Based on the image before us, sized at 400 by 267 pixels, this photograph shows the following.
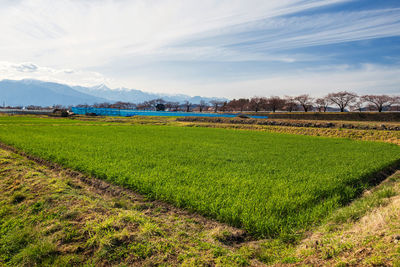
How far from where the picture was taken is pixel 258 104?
102875 mm

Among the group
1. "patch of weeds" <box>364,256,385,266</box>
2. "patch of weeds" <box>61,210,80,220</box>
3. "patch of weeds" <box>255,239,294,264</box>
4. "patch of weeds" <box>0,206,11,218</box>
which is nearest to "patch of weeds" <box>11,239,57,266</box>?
"patch of weeds" <box>61,210,80,220</box>

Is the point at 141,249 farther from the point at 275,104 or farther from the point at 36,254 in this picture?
the point at 275,104

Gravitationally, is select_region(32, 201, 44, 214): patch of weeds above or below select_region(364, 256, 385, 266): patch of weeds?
below

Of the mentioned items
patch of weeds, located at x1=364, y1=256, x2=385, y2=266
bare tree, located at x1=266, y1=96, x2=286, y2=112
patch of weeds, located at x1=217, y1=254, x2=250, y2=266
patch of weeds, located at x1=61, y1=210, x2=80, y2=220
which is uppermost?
bare tree, located at x1=266, y1=96, x2=286, y2=112

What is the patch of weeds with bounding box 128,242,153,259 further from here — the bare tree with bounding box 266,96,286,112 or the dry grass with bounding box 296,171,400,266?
the bare tree with bounding box 266,96,286,112

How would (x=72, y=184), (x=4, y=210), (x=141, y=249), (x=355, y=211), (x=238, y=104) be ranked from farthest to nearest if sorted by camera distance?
(x=238, y=104), (x=72, y=184), (x=355, y=211), (x=4, y=210), (x=141, y=249)

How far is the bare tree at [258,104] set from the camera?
3966 inches

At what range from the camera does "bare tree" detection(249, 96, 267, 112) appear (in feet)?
330

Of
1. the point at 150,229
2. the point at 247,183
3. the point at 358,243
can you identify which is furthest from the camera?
the point at 247,183

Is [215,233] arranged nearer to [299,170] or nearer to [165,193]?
[165,193]

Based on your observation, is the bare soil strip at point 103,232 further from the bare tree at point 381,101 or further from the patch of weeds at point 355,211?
the bare tree at point 381,101

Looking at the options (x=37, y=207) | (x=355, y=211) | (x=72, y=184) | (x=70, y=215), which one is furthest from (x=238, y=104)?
(x=70, y=215)

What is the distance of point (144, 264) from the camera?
4.65 metres

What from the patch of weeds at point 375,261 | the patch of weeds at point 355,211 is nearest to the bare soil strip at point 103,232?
the patch of weeds at point 375,261
